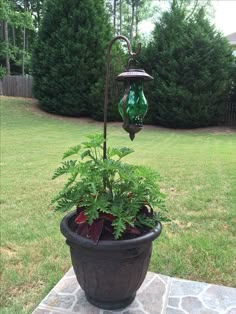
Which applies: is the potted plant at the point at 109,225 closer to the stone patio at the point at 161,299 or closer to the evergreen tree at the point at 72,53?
the stone patio at the point at 161,299

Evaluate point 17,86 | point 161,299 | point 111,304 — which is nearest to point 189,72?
point 17,86

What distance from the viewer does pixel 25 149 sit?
22.8 feet

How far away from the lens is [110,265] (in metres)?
1.54

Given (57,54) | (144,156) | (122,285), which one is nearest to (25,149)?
(144,156)

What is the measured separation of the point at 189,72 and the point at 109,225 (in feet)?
36.5

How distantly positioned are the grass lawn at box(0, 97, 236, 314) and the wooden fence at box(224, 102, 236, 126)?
23.7 ft

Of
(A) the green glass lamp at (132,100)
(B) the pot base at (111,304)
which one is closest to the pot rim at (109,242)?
(B) the pot base at (111,304)

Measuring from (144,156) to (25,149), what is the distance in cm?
280

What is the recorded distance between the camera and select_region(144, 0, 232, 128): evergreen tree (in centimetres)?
1166

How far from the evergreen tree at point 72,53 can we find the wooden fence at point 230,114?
5.46 metres

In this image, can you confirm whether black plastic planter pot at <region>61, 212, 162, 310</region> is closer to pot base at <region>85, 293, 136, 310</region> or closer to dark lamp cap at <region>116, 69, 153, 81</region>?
pot base at <region>85, 293, 136, 310</region>

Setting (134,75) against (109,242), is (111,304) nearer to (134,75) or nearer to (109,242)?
(109,242)

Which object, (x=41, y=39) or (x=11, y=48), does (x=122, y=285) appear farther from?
(x=11, y=48)

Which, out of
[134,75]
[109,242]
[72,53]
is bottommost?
[109,242]
